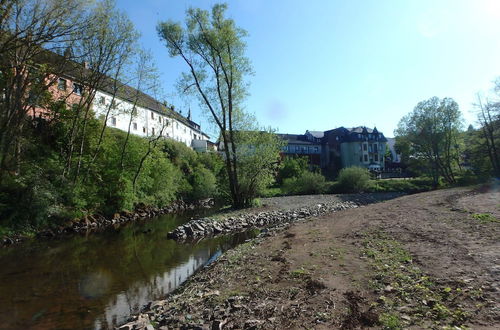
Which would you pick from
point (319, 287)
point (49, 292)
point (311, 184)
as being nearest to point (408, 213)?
point (319, 287)

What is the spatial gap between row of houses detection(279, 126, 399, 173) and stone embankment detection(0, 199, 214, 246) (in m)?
44.9

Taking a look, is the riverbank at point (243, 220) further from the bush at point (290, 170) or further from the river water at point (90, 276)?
the bush at point (290, 170)

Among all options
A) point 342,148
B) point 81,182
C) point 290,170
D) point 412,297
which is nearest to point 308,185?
point 290,170

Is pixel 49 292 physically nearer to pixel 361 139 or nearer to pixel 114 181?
pixel 114 181

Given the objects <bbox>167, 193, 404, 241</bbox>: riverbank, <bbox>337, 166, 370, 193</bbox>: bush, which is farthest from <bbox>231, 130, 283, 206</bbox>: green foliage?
<bbox>337, 166, 370, 193</bbox>: bush

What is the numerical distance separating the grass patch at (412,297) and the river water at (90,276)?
5.94 metres

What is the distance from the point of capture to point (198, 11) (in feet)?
85.4

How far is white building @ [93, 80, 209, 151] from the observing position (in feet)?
97.1

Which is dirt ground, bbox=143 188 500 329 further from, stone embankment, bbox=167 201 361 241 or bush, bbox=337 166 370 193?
bush, bbox=337 166 370 193

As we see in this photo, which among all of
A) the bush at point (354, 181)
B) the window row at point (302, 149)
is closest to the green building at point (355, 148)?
the window row at point (302, 149)

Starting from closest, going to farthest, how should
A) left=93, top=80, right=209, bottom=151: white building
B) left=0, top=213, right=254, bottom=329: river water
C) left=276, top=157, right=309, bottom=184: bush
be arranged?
left=0, top=213, right=254, bottom=329: river water, left=93, top=80, right=209, bottom=151: white building, left=276, top=157, right=309, bottom=184: bush

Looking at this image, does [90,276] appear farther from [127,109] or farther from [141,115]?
[141,115]

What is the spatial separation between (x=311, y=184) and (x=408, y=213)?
102ft

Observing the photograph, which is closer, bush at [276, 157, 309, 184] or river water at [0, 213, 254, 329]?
river water at [0, 213, 254, 329]
